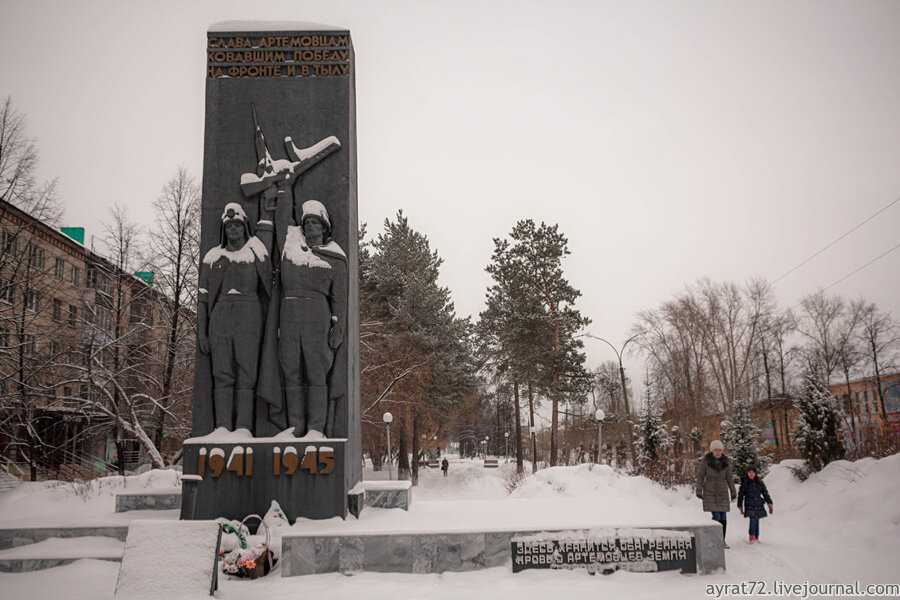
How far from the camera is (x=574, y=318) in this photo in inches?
1246

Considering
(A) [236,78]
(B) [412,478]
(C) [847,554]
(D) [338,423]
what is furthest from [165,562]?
(B) [412,478]

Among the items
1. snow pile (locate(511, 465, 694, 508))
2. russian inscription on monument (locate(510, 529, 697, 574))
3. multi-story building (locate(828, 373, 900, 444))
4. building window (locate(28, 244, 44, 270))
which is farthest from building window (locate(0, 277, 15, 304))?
multi-story building (locate(828, 373, 900, 444))

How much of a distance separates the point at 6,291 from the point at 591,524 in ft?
58.5

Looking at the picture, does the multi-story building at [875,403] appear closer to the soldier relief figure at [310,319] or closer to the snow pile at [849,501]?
the snow pile at [849,501]

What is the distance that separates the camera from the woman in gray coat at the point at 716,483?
907 cm

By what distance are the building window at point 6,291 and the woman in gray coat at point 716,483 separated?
17255 mm

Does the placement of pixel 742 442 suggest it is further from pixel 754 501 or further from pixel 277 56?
pixel 277 56

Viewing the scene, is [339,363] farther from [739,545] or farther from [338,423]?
[739,545]

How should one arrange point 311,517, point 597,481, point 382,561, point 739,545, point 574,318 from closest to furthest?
point 382,561
point 311,517
point 739,545
point 597,481
point 574,318

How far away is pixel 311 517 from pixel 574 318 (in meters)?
24.9

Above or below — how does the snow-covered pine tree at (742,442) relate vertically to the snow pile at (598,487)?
above

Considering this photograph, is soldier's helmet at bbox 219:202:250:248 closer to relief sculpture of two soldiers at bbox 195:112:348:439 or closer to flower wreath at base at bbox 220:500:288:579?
relief sculpture of two soldiers at bbox 195:112:348:439

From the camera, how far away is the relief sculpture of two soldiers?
8.71m

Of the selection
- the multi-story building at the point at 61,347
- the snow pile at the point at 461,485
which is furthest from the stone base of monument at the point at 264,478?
the snow pile at the point at 461,485
